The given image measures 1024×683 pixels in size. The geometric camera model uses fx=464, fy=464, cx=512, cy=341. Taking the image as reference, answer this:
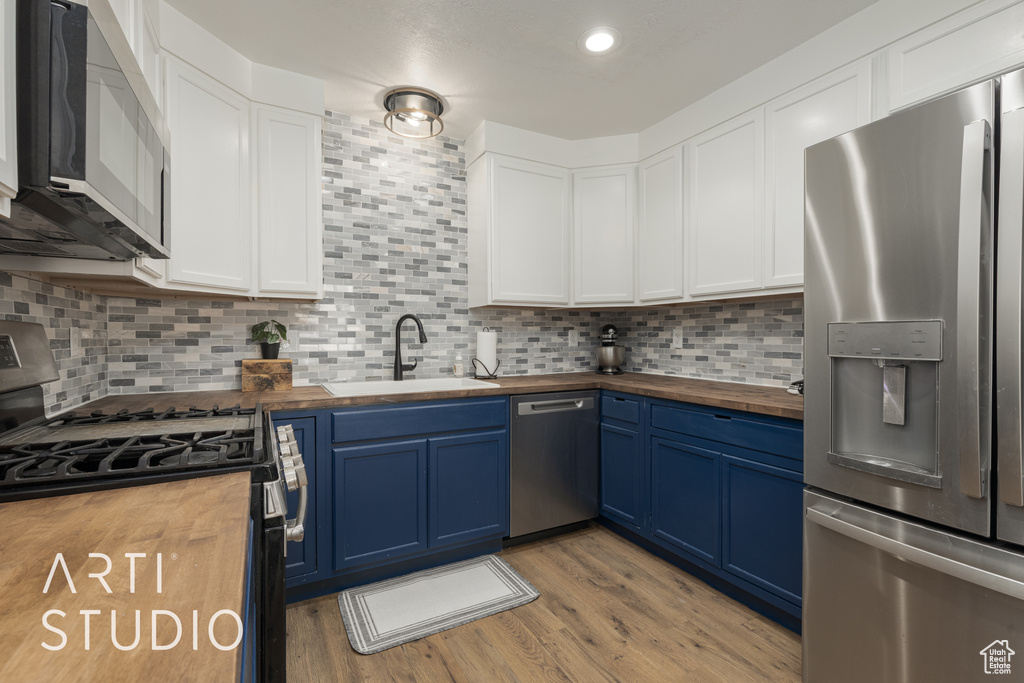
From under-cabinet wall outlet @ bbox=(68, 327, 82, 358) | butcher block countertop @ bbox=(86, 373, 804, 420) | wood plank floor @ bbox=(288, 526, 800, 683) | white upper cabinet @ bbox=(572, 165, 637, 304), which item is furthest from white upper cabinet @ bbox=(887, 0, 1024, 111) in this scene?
under-cabinet wall outlet @ bbox=(68, 327, 82, 358)

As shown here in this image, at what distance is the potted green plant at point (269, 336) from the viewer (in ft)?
7.65

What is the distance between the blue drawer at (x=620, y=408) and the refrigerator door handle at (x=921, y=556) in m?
1.05

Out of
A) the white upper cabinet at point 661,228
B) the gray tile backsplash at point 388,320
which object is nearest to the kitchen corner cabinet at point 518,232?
the gray tile backsplash at point 388,320

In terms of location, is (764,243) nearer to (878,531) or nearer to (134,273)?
(878,531)

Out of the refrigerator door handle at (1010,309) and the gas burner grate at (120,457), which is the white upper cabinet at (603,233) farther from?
the gas burner grate at (120,457)

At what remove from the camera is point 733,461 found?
6.52ft

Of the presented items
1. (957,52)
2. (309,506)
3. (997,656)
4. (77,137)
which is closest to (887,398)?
(997,656)

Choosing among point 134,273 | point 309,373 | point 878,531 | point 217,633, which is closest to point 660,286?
point 878,531

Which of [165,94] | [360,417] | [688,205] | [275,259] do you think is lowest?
[360,417]

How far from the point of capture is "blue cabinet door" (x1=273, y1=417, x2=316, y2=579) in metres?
1.98

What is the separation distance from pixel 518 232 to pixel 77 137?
7.47 ft

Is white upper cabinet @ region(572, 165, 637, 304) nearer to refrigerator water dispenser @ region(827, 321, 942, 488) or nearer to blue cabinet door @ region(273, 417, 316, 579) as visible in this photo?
refrigerator water dispenser @ region(827, 321, 942, 488)

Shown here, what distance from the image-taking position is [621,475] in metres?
2.59

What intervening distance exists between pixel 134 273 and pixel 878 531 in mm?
2296
